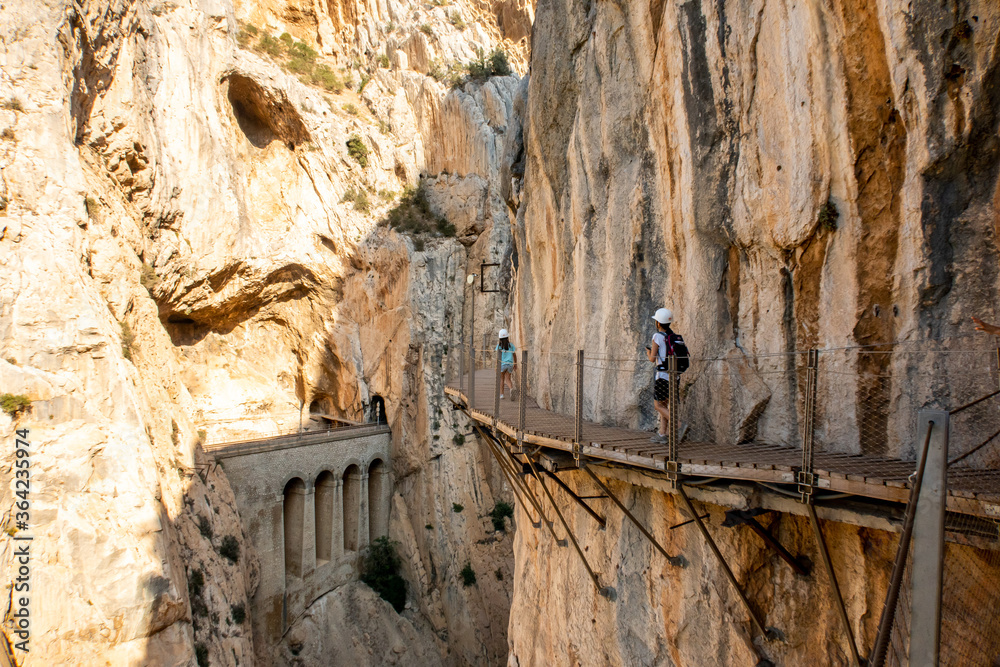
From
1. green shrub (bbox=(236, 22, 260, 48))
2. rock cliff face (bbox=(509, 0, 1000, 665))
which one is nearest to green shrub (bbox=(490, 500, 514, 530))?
rock cliff face (bbox=(509, 0, 1000, 665))

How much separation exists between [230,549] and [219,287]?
905 cm

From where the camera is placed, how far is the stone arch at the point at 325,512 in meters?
20.7

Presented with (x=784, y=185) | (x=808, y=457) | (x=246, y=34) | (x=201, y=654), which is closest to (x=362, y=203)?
(x=246, y=34)

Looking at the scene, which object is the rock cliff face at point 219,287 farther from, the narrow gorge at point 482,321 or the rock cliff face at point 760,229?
the rock cliff face at point 760,229

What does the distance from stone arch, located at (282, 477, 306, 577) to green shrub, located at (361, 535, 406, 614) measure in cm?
296

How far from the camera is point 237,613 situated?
15812 mm

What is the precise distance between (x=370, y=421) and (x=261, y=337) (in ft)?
19.0

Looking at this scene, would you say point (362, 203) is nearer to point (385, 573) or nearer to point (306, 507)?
point (306, 507)

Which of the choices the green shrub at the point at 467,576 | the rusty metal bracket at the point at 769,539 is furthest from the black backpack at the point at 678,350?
the green shrub at the point at 467,576

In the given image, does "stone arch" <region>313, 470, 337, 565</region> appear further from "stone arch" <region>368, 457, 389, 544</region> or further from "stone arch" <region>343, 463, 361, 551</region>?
"stone arch" <region>368, 457, 389, 544</region>

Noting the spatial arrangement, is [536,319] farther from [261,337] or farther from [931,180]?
[261,337]

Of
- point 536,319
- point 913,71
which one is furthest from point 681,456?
point 536,319

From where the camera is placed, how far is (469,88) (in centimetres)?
2711

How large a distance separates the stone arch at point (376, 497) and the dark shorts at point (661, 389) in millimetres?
19261
